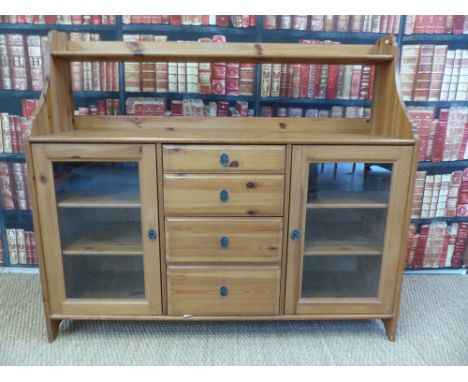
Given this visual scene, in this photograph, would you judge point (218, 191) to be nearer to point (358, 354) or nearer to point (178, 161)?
point (178, 161)

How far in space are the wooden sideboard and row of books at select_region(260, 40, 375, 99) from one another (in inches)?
7.8

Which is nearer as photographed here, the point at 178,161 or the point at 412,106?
the point at 178,161

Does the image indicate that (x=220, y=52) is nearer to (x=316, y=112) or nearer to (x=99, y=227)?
(x=316, y=112)

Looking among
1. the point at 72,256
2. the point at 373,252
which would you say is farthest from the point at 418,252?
the point at 72,256

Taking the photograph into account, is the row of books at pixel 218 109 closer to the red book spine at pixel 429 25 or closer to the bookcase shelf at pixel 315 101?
the bookcase shelf at pixel 315 101

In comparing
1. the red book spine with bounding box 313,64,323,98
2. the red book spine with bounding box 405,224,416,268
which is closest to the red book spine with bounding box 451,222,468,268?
the red book spine with bounding box 405,224,416,268

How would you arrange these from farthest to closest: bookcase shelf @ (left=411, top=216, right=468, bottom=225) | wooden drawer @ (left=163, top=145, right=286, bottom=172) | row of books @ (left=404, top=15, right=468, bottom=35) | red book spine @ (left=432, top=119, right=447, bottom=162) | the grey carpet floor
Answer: bookcase shelf @ (left=411, top=216, right=468, bottom=225) → red book spine @ (left=432, top=119, right=447, bottom=162) → row of books @ (left=404, top=15, right=468, bottom=35) → the grey carpet floor → wooden drawer @ (left=163, top=145, right=286, bottom=172)

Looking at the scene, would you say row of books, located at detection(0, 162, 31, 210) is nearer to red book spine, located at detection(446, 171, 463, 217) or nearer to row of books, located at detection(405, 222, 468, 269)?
row of books, located at detection(405, 222, 468, 269)

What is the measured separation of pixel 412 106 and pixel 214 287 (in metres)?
1.31

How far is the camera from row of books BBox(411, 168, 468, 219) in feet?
6.19

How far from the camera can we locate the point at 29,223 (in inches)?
76.6

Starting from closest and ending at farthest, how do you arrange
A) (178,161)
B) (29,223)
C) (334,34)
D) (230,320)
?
(178,161) → (230,320) → (334,34) → (29,223)

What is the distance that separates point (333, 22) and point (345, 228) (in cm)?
98

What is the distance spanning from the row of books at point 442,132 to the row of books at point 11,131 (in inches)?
77.0
